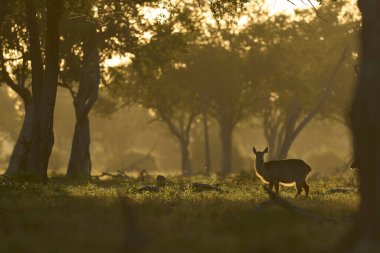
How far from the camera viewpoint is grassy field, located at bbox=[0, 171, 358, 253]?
1295cm

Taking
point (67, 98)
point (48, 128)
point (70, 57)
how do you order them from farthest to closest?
point (67, 98) → point (70, 57) → point (48, 128)

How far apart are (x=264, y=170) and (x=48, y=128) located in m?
7.29

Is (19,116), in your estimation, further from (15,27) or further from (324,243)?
(324,243)

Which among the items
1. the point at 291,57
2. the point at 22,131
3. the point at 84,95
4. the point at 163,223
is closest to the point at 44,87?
the point at 22,131

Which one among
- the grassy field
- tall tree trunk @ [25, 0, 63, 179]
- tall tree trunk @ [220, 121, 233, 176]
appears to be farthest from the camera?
tall tree trunk @ [220, 121, 233, 176]

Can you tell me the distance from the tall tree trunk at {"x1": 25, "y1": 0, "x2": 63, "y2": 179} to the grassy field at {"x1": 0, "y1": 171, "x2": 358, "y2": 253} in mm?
4431

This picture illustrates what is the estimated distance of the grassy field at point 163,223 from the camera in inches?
510

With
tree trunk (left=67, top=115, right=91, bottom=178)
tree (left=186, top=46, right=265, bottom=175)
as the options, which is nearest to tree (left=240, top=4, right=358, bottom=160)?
tree (left=186, top=46, right=265, bottom=175)

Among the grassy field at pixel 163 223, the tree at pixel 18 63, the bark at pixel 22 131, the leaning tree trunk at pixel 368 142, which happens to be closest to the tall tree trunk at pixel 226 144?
the tree at pixel 18 63

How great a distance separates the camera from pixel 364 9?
1418 cm

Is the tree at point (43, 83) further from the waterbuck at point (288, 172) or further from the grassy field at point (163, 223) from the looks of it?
the waterbuck at point (288, 172)

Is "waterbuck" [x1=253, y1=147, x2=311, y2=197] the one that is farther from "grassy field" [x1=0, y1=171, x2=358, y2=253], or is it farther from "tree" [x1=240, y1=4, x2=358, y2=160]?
"tree" [x1=240, y1=4, x2=358, y2=160]

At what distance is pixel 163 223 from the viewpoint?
16234 millimetres

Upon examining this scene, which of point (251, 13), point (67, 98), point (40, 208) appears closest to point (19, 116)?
point (67, 98)
